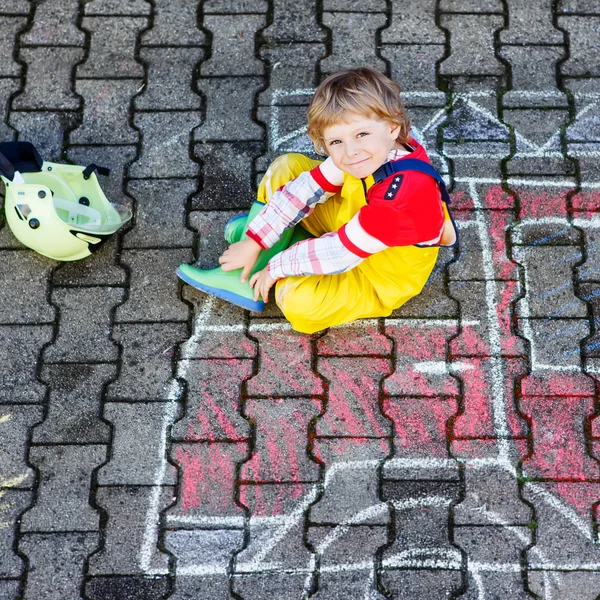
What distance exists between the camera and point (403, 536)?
120 inches

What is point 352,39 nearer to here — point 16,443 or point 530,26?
point 530,26

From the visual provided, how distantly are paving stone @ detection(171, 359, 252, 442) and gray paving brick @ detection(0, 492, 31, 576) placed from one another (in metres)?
0.60

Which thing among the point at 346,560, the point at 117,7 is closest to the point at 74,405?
the point at 346,560

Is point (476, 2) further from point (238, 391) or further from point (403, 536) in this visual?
point (403, 536)

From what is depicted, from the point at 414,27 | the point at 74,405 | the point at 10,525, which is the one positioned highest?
the point at 414,27

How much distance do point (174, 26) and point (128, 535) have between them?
2.30m

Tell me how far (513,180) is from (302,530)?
170cm

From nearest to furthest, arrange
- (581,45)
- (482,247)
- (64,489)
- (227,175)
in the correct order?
(64,489)
(482,247)
(227,175)
(581,45)

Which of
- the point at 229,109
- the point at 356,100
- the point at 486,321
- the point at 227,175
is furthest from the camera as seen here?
the point at 229,109

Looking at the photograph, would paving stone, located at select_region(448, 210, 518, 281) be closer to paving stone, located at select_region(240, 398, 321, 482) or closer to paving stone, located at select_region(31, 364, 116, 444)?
paving stone, located at select_region(240, 398, 321, 482)

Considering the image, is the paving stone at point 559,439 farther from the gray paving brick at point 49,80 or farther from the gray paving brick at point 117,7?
the gray paving brick at point 117,7

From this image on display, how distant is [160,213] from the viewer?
3574mm

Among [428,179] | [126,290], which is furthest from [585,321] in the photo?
[126,290]

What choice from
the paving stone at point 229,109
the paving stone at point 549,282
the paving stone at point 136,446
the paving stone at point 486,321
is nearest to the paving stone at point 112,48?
the paving stone at point 229,109
